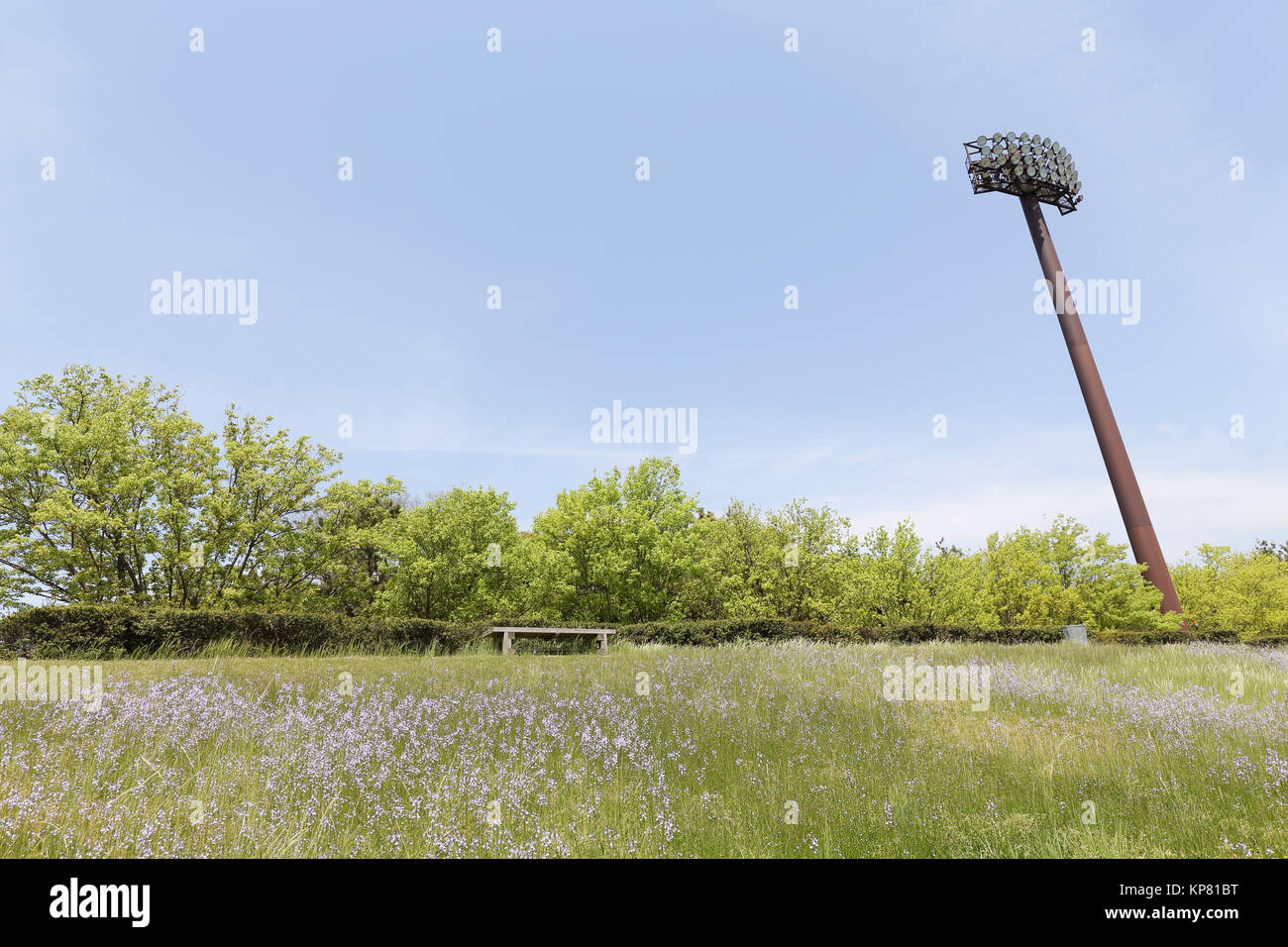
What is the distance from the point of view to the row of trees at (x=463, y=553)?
25375mm

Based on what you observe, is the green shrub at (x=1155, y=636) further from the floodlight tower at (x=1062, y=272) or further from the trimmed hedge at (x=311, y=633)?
the floodlight tower at (x=1062, y=272)

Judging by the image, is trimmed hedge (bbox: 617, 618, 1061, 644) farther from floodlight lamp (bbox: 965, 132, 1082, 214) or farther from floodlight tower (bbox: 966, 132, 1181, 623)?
floodlight lamp (bbox: 965, 132, 1082, 214)

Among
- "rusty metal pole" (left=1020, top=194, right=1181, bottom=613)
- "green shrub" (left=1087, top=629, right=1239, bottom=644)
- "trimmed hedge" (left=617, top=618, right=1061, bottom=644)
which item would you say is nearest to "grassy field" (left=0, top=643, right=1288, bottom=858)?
"trimmed hedge" (left=617, top=618, right=1061, bottom=644)

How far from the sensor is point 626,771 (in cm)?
587

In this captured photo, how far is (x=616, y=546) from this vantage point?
104 ft

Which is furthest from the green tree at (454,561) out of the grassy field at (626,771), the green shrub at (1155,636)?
the green shrub at (1155,636)

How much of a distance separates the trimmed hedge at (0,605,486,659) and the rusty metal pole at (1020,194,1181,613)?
93.9ft

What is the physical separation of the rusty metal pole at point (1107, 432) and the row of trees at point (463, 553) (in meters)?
1.69

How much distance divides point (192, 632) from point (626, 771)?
14.0m

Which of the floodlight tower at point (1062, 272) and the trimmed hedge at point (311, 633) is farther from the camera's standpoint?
the floodlight tower at point (1062, 272)

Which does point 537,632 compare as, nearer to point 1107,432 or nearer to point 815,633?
point 815,633
